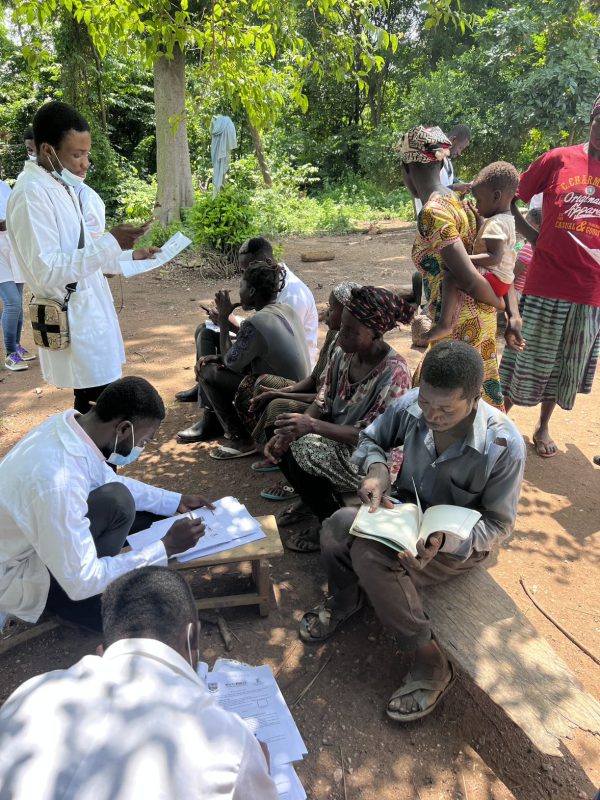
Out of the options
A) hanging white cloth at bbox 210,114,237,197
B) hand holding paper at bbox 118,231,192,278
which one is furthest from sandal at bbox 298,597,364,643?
hanging white cloth at bbox 210,114,237,197

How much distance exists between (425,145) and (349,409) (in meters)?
1.45

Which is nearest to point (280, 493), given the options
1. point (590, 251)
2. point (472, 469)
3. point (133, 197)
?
point (472, 469)

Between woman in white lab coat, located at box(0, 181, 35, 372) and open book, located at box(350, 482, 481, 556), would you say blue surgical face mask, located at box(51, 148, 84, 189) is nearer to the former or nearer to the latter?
open book, located at box(350, 482, 481, 556)

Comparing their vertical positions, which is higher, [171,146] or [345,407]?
[171,146]

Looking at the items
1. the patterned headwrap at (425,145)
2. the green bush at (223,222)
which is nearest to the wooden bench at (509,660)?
the patterned headwrap at (425,145)

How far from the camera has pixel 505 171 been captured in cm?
332

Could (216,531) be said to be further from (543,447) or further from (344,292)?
(543,447)

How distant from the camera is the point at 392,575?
236 cm

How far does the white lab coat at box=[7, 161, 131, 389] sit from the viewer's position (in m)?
3.09

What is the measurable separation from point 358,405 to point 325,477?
1.40 feet

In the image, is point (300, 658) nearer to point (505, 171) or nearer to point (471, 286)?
point (471, 286)

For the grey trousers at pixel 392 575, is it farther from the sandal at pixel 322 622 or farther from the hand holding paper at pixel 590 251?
the hand holding paper at pixel 590 251

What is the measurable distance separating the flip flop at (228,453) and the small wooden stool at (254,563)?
59.1 inches

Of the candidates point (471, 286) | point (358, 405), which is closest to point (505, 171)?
point (471, 286)
